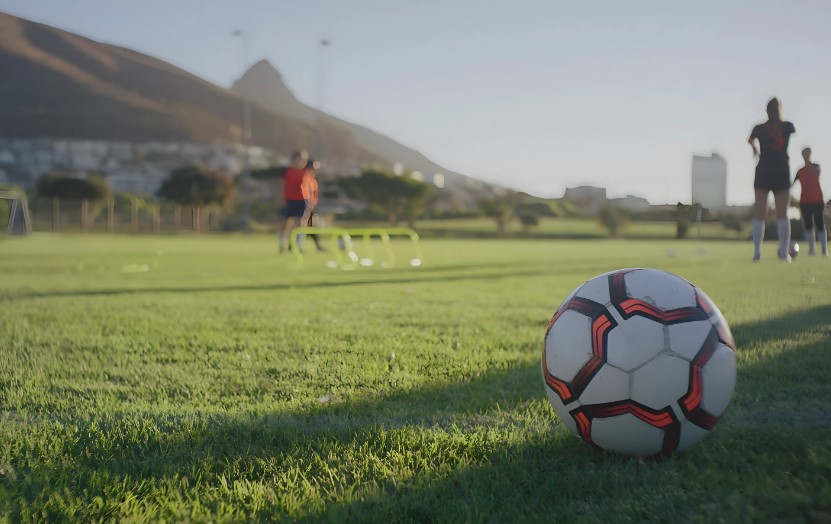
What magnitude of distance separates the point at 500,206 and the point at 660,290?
49.0 metres

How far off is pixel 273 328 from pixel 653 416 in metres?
4.04

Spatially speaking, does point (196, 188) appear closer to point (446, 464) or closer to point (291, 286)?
point (291, 286)

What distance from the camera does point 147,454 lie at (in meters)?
2.66

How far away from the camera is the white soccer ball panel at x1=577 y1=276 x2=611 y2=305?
261 cm

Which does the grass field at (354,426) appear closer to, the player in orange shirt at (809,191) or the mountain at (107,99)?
the player in orange shirt at (809,191)

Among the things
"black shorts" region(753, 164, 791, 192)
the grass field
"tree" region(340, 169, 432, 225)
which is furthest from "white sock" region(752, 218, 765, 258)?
"tree" region(340, 169, 432, 225)

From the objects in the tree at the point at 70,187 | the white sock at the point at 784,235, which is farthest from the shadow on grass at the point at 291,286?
the tree at the point at 70,187

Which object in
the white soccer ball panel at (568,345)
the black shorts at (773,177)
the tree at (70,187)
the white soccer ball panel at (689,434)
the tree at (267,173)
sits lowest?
the white soccer ball panel at (689,434)

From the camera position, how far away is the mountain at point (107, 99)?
6531 cm

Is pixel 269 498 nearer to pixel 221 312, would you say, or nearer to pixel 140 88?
pixel 221 312

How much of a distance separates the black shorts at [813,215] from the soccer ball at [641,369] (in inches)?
378

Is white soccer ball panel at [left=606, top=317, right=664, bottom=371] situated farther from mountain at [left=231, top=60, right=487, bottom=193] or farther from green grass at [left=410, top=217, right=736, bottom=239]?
mountain at [left=231, top=60, right=487, bottom=193]

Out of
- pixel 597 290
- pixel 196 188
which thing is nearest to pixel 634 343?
pixel 597 290

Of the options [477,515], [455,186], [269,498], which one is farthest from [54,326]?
[455,186]
